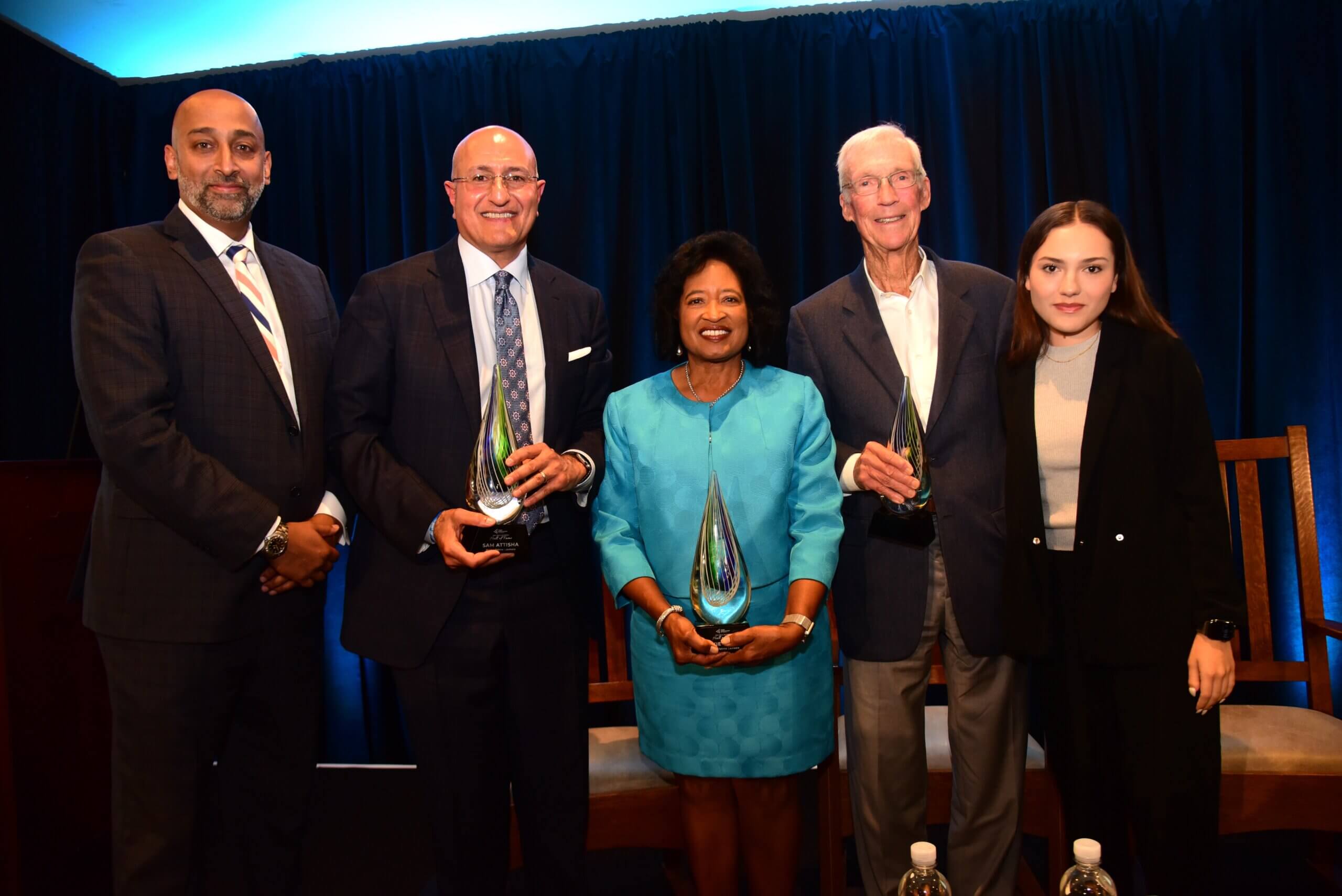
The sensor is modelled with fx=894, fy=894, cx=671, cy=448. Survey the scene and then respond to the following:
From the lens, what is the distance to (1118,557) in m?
1.92

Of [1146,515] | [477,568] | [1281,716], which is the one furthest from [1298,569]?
[477,568]

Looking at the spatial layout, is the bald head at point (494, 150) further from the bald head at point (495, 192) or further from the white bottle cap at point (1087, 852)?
the white bottle cap at point (1087, 852)

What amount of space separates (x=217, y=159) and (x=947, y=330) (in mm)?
1794

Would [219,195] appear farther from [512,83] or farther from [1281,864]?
[1281,864]

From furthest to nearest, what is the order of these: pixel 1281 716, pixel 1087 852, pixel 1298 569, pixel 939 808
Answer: pixel 1298 569 → pixel 1281 716 → pixel 939 808 → pixel 1087 852

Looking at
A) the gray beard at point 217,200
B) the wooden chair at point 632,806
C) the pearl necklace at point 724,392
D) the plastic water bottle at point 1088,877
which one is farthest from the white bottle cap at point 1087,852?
the gray beard at point 217,200

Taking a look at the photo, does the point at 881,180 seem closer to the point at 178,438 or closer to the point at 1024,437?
the point at 1024,437

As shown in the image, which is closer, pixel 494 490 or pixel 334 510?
pixel 494 490

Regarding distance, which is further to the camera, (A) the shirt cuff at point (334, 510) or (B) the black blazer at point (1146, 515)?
(A) the shirt cuff at point (334, 510)

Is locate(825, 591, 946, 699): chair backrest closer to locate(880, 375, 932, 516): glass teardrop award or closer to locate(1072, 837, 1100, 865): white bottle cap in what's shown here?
locate(880, 375, 932, 516): glass teardrop award

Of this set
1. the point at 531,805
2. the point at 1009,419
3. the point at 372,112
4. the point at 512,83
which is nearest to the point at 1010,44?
the point at 512,83

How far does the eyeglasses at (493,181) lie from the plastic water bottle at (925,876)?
1651mm

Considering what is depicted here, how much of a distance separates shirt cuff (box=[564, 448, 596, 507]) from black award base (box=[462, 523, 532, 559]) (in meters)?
0.22

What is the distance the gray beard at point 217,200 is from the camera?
6.95 feet
